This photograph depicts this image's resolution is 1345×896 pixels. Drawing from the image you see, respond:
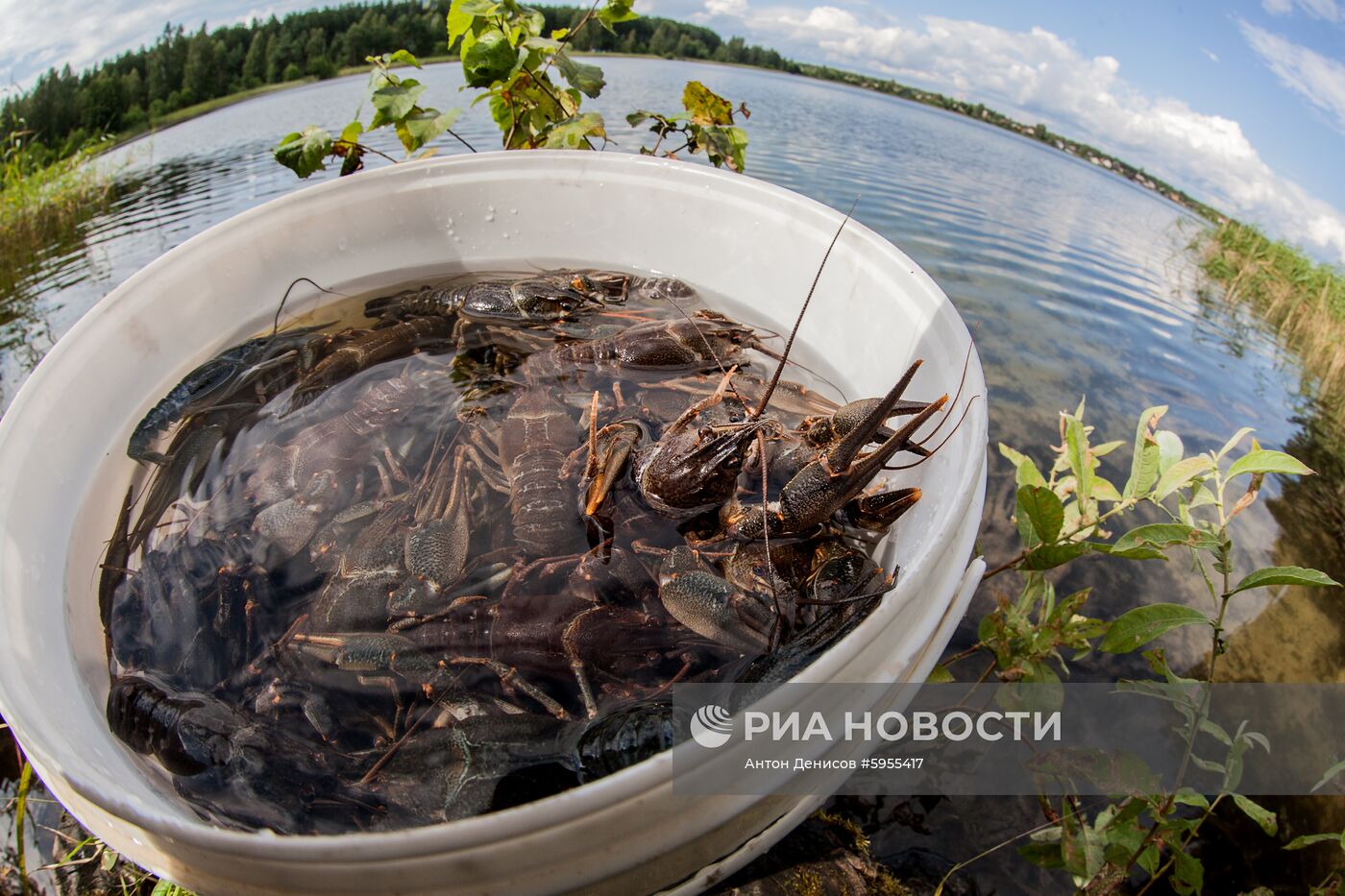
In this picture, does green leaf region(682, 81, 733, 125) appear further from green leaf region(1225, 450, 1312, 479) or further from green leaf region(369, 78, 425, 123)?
green leaf region(1225, 450, 1312, 479)

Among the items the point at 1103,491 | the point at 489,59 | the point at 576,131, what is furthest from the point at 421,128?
the point at 1103,491

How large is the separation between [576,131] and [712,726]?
285 centimetres

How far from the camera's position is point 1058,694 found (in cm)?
178

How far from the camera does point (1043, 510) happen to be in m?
1.65

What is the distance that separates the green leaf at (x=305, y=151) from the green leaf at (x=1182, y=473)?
10.9ft

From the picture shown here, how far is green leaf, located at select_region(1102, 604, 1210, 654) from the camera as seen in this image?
1495mm

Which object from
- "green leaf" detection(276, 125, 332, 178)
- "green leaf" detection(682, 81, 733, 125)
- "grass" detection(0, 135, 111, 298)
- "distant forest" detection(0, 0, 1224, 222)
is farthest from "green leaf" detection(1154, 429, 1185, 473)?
"grass" detection(0, 135, 111, 298)

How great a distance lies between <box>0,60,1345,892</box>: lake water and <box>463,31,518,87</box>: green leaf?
1.65m

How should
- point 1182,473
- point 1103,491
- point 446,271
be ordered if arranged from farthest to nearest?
point 446,271, point 1103,491, point 1182,473

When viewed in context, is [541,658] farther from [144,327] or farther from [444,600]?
[144,327]

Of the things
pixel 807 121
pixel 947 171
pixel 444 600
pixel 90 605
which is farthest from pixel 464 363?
pixel 807 121

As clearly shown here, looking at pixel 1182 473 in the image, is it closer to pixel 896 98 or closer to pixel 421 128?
pixel 421 128

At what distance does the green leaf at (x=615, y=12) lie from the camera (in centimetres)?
306

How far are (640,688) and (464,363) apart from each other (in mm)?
1464
